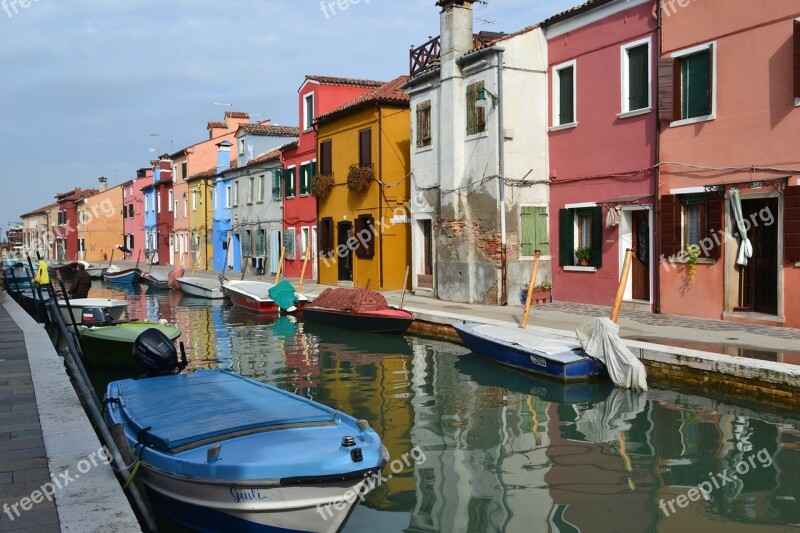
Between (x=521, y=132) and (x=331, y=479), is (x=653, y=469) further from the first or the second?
(x=521, y=132)

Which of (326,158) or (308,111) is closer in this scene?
(326,158)

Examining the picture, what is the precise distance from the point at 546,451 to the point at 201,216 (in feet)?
128

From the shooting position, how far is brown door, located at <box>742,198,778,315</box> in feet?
43.9

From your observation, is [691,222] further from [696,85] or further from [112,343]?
[112,343]

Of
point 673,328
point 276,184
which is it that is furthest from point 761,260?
point 276,184

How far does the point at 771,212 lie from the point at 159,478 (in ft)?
39.6

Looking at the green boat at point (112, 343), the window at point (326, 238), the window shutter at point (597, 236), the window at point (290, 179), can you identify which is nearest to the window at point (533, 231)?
the window shutter at point (597, 236)

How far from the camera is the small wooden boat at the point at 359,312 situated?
16.6 m

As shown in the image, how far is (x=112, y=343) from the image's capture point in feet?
40.5

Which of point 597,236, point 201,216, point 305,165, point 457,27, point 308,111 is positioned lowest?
point 597,236

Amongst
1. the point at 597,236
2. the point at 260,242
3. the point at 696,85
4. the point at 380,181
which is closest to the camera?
the point at 696,85

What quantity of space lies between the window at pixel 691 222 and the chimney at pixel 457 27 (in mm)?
7262

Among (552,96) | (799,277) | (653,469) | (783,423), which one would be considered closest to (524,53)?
(552,96)

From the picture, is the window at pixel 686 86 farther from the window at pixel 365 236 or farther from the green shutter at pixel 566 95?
the window at pixel 365 236
